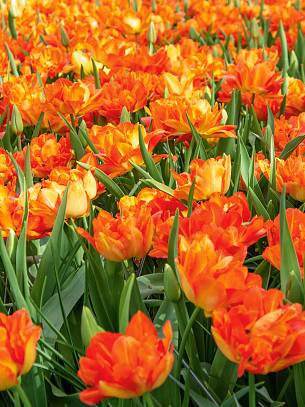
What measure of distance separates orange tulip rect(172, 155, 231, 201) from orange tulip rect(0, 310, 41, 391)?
1.37 feet

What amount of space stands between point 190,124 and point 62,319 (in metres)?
0.46

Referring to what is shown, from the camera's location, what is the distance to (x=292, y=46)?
2.68 m

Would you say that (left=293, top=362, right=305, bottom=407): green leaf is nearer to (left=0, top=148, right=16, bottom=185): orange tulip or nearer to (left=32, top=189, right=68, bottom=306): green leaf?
(left=32, top=189, right=68, bottom=306): green leaf

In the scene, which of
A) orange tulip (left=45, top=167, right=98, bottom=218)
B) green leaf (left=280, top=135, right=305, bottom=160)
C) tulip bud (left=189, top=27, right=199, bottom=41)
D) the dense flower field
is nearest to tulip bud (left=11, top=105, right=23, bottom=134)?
the dense flower field

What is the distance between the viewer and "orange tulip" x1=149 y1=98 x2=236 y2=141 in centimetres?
138

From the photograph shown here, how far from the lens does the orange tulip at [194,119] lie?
138 cm

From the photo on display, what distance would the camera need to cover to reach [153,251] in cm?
98

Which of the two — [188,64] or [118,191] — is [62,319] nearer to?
[118,191]

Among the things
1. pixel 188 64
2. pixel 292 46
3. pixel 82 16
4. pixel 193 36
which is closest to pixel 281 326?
pixel 188 64

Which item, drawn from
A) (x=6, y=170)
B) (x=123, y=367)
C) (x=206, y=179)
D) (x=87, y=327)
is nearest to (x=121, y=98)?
(x=6, y=170)

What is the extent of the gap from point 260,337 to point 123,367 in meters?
0.13

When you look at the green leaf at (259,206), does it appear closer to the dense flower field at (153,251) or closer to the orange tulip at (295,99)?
the dense flower field at (153,251)

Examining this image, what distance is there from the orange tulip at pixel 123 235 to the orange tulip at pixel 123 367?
0.22m

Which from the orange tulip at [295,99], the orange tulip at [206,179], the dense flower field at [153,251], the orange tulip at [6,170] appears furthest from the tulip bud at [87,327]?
the orange tulip at [295,99]
